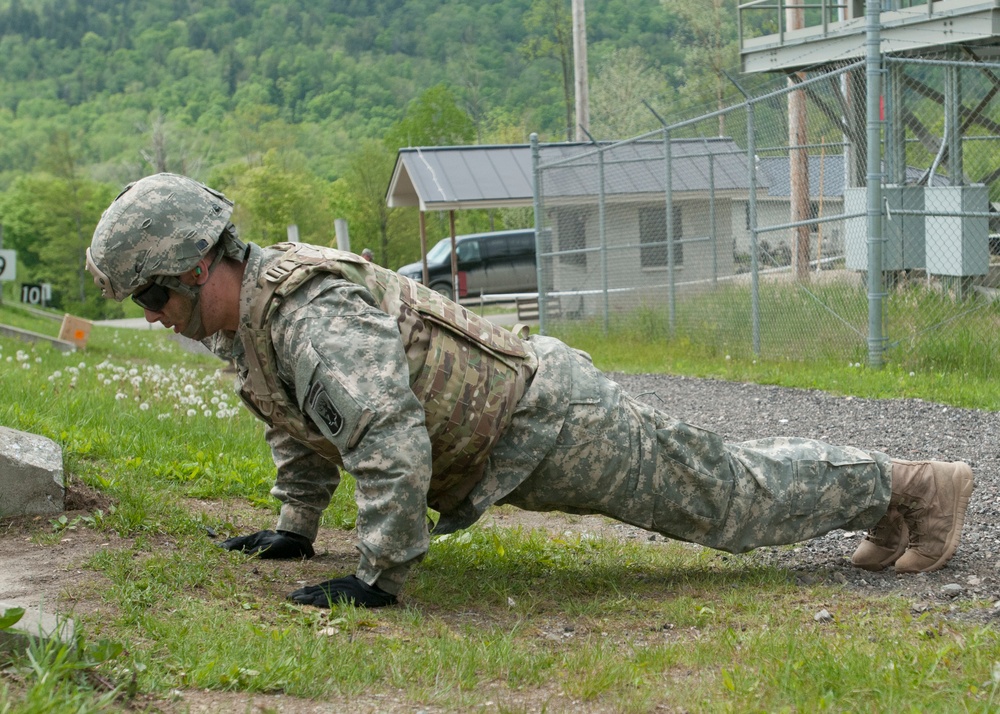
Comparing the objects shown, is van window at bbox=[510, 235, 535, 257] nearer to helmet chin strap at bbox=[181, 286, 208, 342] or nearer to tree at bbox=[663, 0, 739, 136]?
helmet chin strap at bbox=[181, 286, 208, 342]

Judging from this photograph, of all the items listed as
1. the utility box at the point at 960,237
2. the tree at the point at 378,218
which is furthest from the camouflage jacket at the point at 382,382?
the tree at the point at 378,218

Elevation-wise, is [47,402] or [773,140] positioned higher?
[773,140]

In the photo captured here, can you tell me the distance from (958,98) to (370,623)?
36.1ft

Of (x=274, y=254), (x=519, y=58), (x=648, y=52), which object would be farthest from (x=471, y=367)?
(x=519, y=58)

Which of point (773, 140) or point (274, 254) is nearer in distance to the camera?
point (274, 254)

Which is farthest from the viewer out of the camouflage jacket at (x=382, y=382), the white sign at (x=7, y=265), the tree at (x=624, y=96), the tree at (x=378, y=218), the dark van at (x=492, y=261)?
the tree at (x=624, y=96)

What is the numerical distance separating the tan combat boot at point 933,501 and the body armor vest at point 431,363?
1336 mm

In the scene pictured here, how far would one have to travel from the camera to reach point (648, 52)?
78.2 m

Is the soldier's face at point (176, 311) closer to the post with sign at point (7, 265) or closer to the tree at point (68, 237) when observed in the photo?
the post with sign at point (7, 265)

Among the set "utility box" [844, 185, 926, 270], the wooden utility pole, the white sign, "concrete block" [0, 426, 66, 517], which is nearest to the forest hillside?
the wooden utility pole

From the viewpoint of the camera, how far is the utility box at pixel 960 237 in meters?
9.94

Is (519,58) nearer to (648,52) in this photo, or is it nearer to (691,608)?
(648,52)

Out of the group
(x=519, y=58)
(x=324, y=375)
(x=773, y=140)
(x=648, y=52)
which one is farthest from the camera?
(x=519, y=58)

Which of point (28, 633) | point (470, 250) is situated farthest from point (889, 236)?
point (470, 250)
